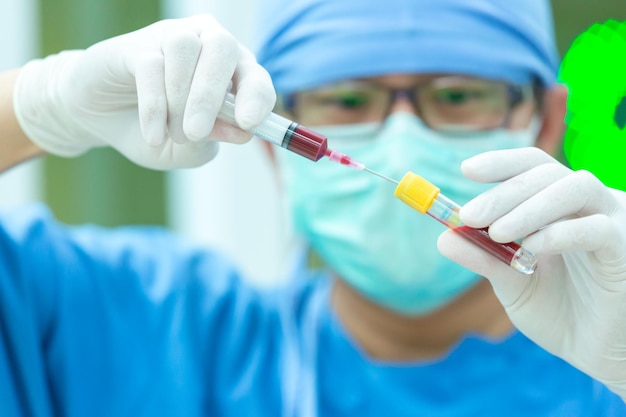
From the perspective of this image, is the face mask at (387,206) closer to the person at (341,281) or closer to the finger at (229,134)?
the person at (341,281)

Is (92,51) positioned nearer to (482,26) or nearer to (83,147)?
(83,147)

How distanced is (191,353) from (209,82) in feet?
1.82

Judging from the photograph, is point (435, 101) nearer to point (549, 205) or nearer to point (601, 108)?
point (601, 108)

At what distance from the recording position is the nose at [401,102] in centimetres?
109

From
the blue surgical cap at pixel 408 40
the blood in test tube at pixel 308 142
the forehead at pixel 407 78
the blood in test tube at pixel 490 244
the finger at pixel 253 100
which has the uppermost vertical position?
the finger at pixel 253 100

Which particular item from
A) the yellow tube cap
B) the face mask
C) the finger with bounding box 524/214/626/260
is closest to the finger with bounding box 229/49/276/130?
the yellow tube cap

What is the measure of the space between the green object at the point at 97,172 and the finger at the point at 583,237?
1.42 metres

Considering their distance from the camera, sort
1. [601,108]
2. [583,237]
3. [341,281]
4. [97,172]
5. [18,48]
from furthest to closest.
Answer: [97,172], [18,48], [341,281], [601,108], [583,237]

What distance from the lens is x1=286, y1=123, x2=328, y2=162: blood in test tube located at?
0.68m

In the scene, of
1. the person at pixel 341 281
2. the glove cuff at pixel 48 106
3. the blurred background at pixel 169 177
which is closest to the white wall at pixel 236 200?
the blurred background at pixel 169 177

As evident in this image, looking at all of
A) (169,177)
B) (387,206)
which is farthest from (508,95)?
(169,177)

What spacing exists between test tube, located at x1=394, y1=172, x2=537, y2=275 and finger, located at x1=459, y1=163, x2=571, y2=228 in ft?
0.08

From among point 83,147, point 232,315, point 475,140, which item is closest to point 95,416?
point 232,315

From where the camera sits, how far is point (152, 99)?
0.67 metres
